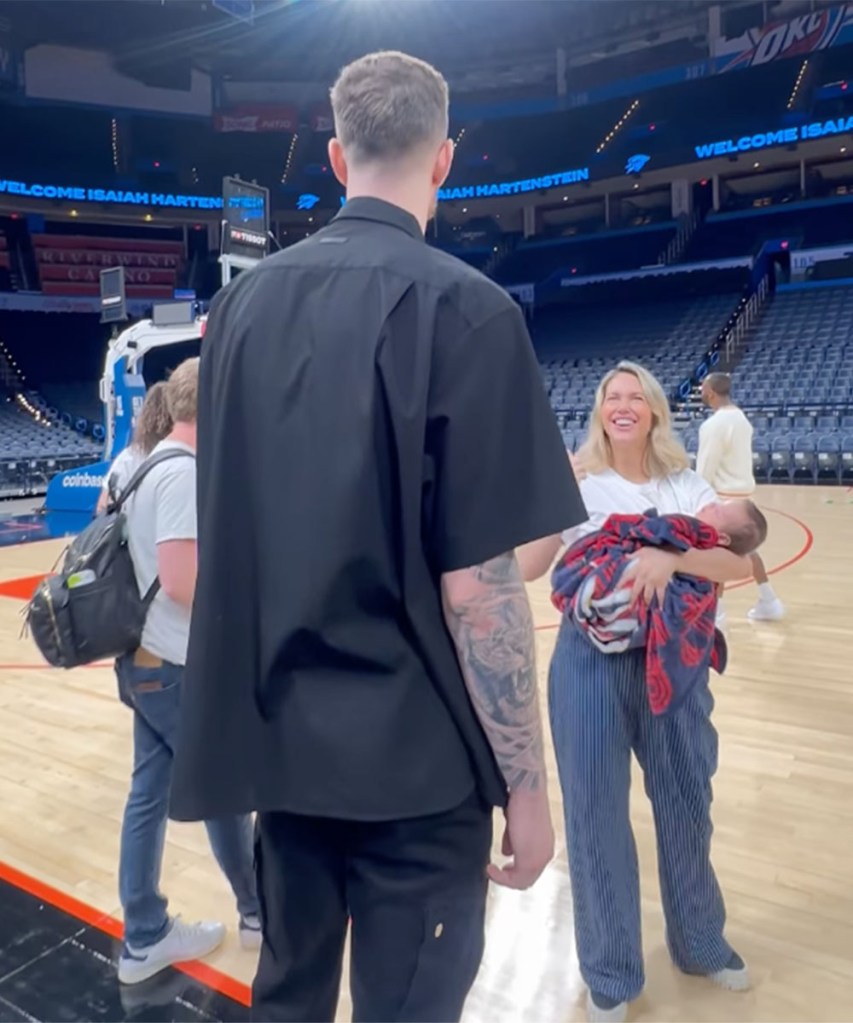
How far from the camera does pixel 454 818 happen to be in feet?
3.32

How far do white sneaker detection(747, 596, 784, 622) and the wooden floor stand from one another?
232mm

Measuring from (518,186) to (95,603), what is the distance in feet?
78.8

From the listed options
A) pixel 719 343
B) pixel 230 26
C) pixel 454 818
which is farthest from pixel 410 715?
pixel 230 26

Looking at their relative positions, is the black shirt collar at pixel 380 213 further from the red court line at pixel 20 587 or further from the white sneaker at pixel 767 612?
the red court line at pixel 20 587

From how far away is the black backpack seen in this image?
1922mm

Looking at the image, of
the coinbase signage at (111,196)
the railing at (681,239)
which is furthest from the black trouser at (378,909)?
the coinbase signage at (111,196)

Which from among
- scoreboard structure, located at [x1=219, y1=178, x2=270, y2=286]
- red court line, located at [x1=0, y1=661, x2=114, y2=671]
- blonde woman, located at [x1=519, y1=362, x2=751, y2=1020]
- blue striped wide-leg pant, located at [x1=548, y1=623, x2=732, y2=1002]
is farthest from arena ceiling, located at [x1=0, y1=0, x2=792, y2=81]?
blue striped wide-leg pant, located at [x1=548, y1=623, x2=732, y2=1002]

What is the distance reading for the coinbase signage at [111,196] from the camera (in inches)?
863

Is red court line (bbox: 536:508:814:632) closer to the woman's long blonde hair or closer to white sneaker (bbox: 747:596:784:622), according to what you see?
white sneaker (bbox: 747:596:784:622)

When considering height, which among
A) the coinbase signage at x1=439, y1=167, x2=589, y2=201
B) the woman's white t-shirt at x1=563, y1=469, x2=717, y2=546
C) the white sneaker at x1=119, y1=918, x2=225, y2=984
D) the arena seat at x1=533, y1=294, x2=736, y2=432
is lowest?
the white sneaker at x1=119, y1=918, x2=225, y2=984

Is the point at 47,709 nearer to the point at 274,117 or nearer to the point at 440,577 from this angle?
the point at 440,577

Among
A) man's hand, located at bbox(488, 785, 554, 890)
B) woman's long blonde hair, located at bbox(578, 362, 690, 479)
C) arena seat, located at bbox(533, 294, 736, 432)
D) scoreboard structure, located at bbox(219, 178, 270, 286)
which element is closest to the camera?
man's hand, located at bbox(488, 785, 554, 890)

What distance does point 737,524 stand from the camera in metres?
1.84

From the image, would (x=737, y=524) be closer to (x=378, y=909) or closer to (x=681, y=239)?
(x=378, y=909)
